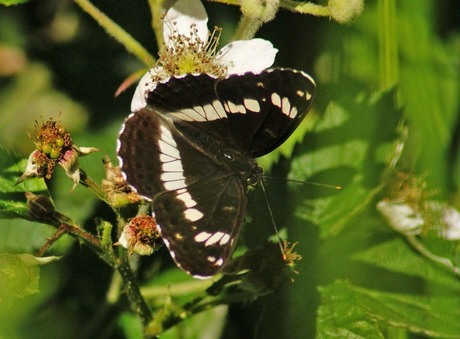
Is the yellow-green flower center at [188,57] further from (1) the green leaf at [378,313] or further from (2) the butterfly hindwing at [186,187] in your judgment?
(1) the green leaf at [378,313]

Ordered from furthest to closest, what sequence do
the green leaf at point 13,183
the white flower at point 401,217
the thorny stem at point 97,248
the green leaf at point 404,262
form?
the white flower at point 401,217 < the green leaf at point 404,262 < the green leaf at point 13,183 < the thorny stem at point 97,248

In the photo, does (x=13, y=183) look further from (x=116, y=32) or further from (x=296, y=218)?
(x=296, y=218)

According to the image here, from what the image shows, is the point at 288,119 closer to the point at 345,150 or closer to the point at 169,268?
the point at 345,150

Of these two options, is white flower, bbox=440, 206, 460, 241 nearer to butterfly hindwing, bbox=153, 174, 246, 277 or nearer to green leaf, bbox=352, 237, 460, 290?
green leaf, bbox=352, 237, 460, 290

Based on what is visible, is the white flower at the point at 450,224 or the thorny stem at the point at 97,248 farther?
the white flower at the point at 450,224

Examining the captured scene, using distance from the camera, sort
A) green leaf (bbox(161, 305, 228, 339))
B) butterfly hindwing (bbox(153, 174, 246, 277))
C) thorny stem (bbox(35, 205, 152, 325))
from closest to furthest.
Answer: butterfly hindwing (bbox(153, 174, 246, 277))
thorny stem (bbox(35, 205, 152, 325))
green leaf (bbox(161, 305, 228, 339))

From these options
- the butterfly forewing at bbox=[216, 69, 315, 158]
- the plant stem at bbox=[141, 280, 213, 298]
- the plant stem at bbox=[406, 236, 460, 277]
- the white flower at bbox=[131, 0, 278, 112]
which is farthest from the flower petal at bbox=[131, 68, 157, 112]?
the plant stem at bbox=[406, 236, 460, 277]

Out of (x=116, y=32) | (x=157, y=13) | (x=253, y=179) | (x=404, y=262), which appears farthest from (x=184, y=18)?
(x=404, y=262)

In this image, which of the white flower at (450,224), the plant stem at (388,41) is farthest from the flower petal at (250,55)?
the white flower at (450,224)
